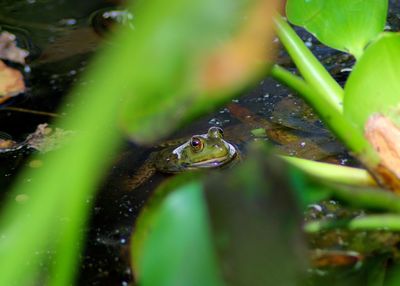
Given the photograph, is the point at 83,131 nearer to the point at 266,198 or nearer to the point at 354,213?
the point at 266,198

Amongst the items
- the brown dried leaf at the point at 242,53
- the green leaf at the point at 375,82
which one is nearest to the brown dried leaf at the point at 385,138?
the green leaf at the point at 375,82

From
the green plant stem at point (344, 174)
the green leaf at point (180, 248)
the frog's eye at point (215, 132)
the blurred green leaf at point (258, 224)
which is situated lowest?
the frog's eye at point (215, 132)

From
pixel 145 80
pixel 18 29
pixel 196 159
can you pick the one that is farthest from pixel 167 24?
pixel 18 29

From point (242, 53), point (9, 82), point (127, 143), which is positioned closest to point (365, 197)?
point (242, 53)

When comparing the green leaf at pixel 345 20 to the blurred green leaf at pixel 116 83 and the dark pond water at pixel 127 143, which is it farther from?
the blurred green leaf at pixel 116 83

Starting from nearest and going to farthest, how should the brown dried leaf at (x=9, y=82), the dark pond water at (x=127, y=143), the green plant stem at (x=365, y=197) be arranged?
the green plant stem at (x=365, y=197) < the dark pond water at (x=127, y=143) < the brown dried leaf at (x=9, y=82)

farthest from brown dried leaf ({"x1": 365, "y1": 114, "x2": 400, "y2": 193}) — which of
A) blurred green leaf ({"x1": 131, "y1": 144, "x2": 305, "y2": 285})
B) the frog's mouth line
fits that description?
the frog's mouth line

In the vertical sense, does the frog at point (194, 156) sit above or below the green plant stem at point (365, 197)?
below

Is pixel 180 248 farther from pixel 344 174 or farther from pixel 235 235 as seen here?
pixel 344 174
